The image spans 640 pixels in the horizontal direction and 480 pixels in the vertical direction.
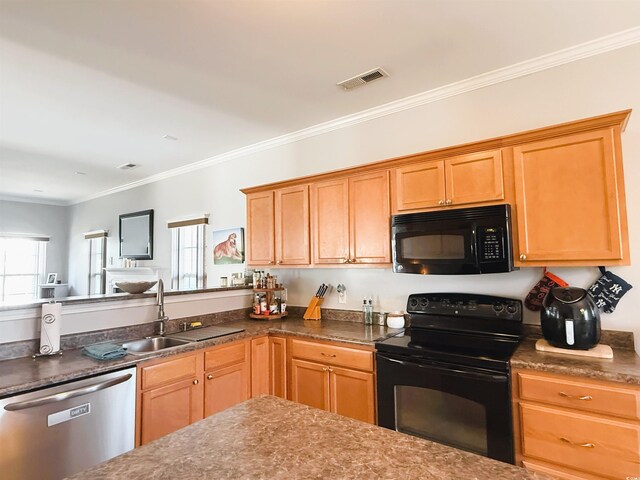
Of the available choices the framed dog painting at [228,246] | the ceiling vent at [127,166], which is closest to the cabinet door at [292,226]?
the framed dog painting at [228,246]

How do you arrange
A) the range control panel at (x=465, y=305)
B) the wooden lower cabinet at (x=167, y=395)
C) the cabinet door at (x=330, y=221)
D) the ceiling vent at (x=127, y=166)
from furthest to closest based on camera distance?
the ceiling vent at (x=127, y=166), the cabinet door at (x=330, y=221), the range control panel at (x=465, y=305), the wooden lower cabinet at (x=167, y=395)

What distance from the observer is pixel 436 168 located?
98.3 inches

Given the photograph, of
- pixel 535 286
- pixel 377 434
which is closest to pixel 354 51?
pixel 535 286

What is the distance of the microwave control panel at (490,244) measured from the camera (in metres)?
→ 2.17

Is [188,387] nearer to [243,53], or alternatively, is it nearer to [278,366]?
[278,366]

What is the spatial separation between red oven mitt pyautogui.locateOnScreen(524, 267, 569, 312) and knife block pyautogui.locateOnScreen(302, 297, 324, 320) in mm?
1725

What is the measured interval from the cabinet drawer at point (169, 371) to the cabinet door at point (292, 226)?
1.18 meters

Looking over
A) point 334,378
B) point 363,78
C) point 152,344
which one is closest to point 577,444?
point 334,378

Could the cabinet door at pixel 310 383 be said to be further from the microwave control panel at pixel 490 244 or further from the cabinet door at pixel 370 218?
the microwave control panel at pixel 490 244

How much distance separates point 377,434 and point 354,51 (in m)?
2.21

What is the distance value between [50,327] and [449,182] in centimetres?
271

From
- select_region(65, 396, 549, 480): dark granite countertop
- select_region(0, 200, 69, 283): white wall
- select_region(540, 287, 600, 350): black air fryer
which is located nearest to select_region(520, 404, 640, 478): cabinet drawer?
select_region(540, 287, 600, 350): black air fryer

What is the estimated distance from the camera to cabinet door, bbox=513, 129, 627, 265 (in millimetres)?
1918

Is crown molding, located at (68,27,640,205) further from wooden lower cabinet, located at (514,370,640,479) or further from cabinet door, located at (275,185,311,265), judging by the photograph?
wooden lower cabinet, located at (514,370,640,479)
